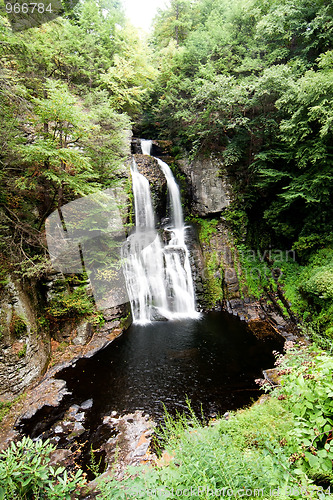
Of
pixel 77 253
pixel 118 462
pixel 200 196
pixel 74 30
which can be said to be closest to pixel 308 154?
pixel 200 196

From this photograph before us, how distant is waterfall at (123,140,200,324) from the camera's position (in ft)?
35.3

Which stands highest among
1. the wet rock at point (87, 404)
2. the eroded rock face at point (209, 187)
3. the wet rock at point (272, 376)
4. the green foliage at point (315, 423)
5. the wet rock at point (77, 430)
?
the eroded rock face at point (209, 187)

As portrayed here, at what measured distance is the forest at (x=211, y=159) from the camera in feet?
6.87

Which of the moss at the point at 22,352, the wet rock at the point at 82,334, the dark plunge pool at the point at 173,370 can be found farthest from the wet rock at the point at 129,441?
the wet rock at the point at 82,334

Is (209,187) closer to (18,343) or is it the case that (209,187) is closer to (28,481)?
(18,343)

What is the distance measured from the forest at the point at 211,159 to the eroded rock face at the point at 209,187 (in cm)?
45

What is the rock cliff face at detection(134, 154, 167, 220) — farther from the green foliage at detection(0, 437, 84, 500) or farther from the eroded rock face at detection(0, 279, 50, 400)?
the green foliage at detection(0, 437, 84, 500)

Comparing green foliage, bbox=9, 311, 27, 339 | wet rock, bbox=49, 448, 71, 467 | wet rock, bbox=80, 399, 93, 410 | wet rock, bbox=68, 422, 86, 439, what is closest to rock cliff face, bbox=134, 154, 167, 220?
green foliage, bbox=9, 311, 27, 339

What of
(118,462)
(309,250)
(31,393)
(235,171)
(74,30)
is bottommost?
(118,462)

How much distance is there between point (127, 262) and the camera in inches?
429

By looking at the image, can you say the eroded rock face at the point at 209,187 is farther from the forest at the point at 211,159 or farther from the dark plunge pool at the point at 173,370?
the dark plunge pool at the point at 173,370

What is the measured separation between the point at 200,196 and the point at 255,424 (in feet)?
37.0

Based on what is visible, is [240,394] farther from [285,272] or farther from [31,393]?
[285,272]

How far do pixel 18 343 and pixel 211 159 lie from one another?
40.2 feet
